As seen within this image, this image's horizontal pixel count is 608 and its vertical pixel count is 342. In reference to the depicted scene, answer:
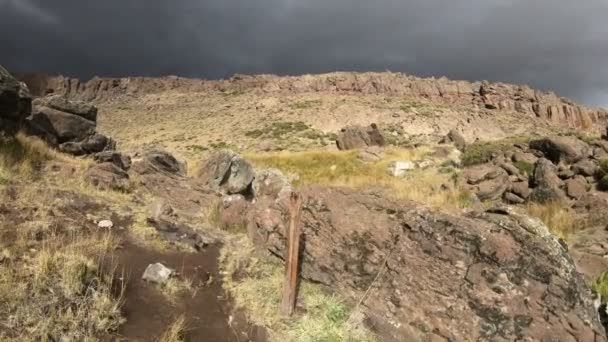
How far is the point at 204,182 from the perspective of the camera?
1598 centimetres

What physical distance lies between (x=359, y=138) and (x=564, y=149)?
2002 centimetres

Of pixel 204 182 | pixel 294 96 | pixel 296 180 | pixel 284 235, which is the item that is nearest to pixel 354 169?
pixel 296 180

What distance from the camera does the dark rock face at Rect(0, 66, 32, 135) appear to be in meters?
12.3

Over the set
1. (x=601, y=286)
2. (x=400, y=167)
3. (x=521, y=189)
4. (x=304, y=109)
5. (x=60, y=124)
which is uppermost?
(x=304, y=109)

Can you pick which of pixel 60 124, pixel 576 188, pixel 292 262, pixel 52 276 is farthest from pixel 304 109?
pixel 52 276

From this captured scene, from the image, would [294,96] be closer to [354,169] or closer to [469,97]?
Result: [469,97]

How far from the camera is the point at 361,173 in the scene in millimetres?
19938

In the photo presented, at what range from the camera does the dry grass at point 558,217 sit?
9648 mm

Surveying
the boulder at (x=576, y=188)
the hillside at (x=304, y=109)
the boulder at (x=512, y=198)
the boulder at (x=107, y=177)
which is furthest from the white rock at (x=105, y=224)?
the hillside at (x=304, y=109)

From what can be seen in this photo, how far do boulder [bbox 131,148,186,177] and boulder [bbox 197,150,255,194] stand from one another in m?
0.99

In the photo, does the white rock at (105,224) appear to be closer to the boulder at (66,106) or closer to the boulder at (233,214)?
the boulder at (233,214)

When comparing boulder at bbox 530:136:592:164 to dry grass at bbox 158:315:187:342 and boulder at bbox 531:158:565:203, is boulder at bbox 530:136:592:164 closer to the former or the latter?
boulder at bbox 531:158:565:203

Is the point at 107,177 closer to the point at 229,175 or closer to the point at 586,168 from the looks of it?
the point at 229,175

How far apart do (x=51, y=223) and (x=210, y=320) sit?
12.1 ft
